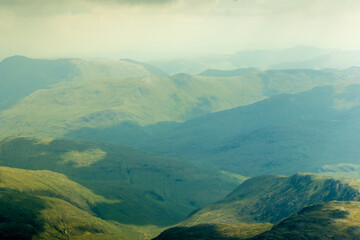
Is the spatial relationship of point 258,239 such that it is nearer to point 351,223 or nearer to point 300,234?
point 300,234

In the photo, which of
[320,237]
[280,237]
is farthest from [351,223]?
[280,237]

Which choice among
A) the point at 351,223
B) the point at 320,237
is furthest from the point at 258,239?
the point at 351,223

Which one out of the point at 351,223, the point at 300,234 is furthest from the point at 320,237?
the point at 351,223

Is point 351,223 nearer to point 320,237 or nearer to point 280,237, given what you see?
point 320,237

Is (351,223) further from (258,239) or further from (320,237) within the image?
(258,239)

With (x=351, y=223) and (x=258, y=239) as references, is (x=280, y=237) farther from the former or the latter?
(x=351, y=223)
